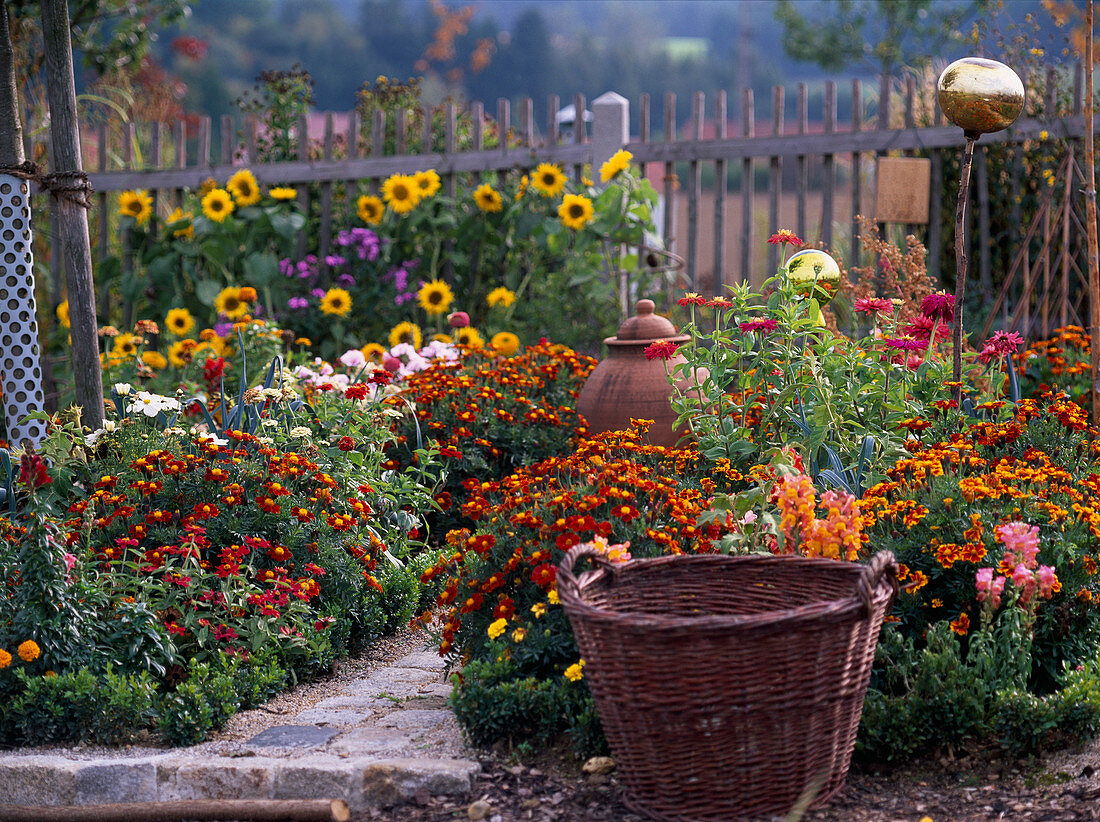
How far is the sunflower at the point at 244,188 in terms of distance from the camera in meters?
6.63

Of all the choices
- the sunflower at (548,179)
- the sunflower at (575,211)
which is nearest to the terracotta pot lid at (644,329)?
the sunflower at (575,211)

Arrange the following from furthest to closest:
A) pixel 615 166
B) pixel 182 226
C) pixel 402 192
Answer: pixel 182 226
pixel 402 192
pixel 615 166

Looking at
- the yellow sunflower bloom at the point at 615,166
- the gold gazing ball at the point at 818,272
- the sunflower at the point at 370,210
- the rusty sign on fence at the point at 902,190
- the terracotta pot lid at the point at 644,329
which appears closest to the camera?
the gold gazing ball at the point at 818,272

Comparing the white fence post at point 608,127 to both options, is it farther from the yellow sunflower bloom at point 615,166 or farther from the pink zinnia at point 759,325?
the pink zinnia at point 759,325

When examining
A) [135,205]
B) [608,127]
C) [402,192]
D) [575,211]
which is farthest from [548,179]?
[135,205]

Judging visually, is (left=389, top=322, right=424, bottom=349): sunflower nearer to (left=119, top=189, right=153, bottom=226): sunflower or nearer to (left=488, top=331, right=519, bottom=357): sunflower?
(left=488, top=331, right=519, bottom=357): sunflower

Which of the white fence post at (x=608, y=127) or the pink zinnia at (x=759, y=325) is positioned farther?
the white fence post at (x=608, y=127)

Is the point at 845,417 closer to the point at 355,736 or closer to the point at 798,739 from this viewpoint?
the point at 798,739

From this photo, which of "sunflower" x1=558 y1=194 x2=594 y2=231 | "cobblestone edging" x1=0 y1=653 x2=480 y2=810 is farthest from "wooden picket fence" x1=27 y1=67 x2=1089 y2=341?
"cobblestone edging" x1=0 y1=653 x2=480 y2=810

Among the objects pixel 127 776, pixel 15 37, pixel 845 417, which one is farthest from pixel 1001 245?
pixel 15 37

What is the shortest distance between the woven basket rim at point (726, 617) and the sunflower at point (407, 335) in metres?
3.71

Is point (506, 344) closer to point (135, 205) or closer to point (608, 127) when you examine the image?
point (608, 127)

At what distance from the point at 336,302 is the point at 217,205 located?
1040mm

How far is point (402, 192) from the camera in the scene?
6477 millimetres
